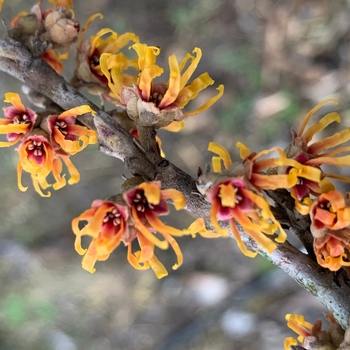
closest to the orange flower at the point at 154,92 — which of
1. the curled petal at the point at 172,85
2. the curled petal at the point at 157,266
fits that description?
the curled petal at the point at 172,85

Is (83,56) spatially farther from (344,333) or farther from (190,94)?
(344,333)

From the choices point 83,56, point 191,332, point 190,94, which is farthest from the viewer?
point 191,332

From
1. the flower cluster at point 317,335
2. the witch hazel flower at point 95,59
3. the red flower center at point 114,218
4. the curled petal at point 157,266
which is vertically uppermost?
the witch hazel flower at point 95,59

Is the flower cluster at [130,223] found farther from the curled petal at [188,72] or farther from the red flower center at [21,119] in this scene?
the red flower center at [21,119]

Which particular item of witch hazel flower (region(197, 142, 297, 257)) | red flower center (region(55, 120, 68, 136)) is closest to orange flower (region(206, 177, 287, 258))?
witch hazel flower (region(197, 142, 297, 257))

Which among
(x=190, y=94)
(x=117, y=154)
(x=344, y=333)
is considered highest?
(x=190, y=94)

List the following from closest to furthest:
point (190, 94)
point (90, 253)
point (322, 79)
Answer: point (90, 253) < point (190, 94) < point (322, 79)

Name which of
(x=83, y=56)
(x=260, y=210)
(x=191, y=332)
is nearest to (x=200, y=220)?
(x=260, y=210)

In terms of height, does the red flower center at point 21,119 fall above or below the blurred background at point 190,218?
above
